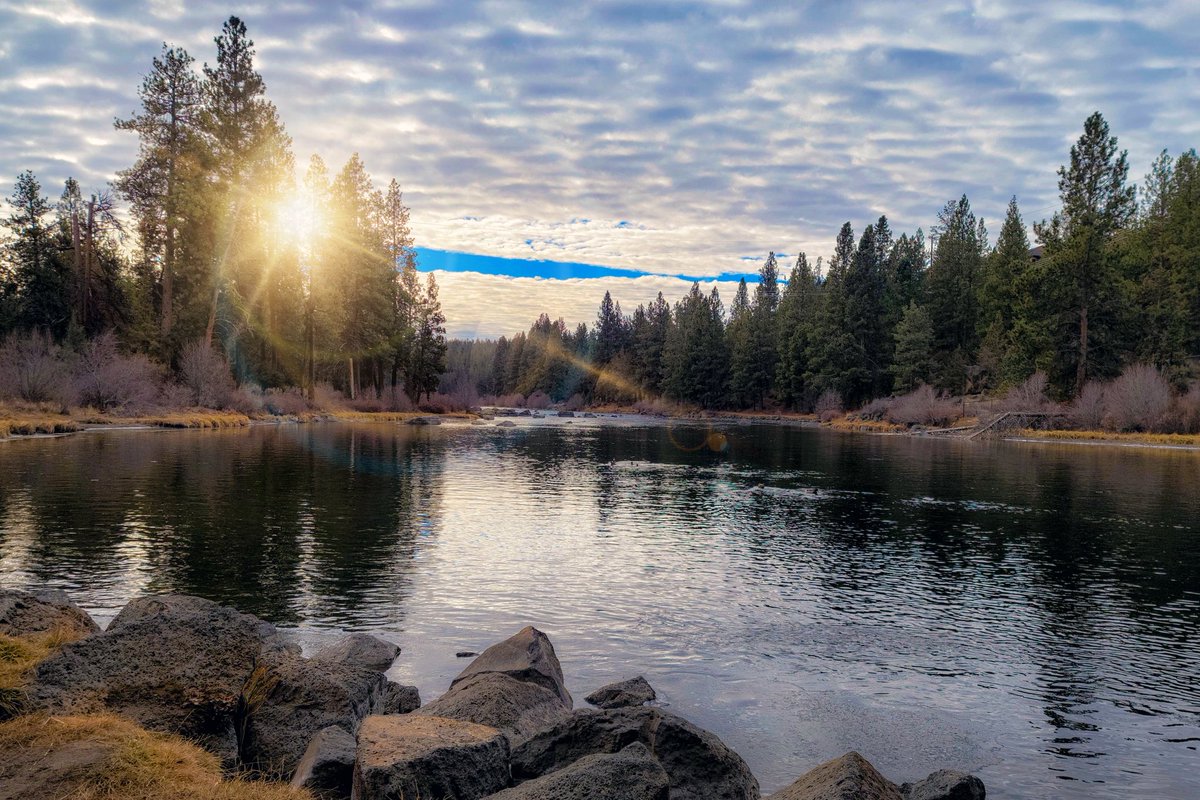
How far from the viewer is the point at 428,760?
573 cm

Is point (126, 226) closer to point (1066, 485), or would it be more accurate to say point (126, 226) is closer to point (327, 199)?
point (327, 199)

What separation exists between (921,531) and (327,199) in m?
65.7

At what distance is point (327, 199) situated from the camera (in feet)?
237

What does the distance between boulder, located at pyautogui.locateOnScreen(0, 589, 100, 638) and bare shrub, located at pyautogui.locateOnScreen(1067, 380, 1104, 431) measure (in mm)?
67458

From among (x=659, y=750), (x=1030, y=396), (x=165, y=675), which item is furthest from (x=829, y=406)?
(x=165, y=675)

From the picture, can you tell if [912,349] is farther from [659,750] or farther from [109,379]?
[659,750]

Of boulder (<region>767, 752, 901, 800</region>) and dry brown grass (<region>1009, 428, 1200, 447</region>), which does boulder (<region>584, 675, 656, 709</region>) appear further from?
dry brown grass (<region>1009, 428, 1200, 447</region>)

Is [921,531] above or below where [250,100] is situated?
below

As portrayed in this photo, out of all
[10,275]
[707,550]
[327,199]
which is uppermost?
[327,199]

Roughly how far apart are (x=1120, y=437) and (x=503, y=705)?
204 feet

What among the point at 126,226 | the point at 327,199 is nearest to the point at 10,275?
the point at 126,226

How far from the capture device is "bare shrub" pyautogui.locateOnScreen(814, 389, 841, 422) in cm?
9550

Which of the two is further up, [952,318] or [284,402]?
[952,318]

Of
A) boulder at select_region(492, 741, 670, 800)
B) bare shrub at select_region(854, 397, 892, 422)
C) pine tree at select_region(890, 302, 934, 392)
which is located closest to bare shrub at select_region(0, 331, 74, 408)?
boulder at select_region(492, 741, 670, 800)
